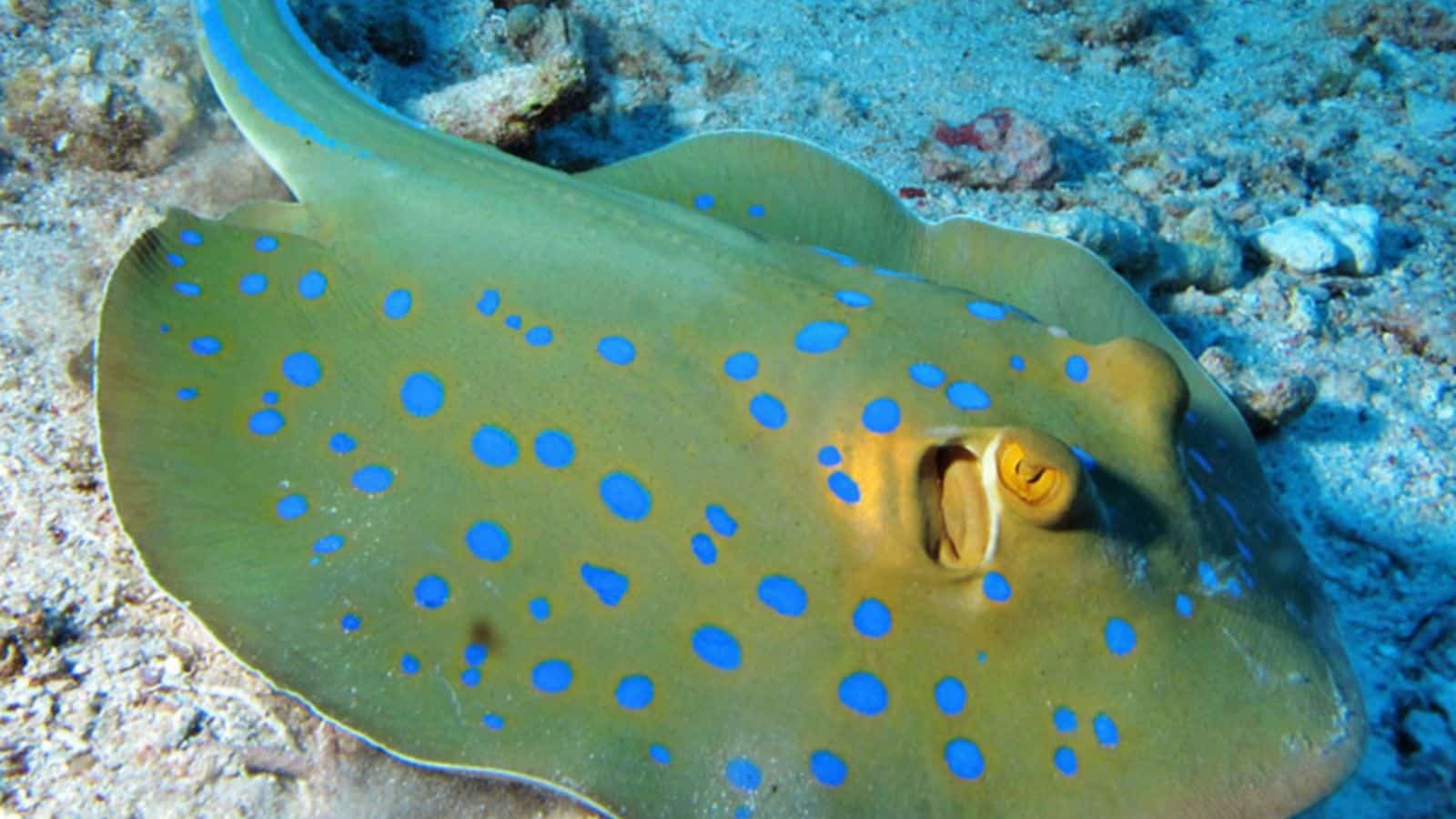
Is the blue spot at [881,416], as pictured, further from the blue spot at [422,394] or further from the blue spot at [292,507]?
the blue spot at [292,507]

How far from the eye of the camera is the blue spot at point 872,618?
92.7 inches

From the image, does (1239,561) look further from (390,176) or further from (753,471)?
(390,176)

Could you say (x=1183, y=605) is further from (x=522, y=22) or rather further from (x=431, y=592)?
(x=522, y=22)

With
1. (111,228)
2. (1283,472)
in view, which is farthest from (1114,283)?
(111,228)

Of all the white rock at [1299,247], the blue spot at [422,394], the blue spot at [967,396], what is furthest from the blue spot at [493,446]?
Result: the white rock at [1299,247]

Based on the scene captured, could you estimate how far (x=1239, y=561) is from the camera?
8.45 feet

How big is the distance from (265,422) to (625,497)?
4.03ft

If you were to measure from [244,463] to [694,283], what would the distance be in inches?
60.7

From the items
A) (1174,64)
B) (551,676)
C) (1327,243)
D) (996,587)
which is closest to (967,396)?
(996,587)

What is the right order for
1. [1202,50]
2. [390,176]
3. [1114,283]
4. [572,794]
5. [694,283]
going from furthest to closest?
[1202,50] → [1114,283] → [390,176] → [694,283] → [572,794]

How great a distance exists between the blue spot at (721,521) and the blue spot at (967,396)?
0.78 m

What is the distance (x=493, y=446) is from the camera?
9.02ft

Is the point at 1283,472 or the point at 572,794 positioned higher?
the point at 572,794

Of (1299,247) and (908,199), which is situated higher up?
(1299,247)
